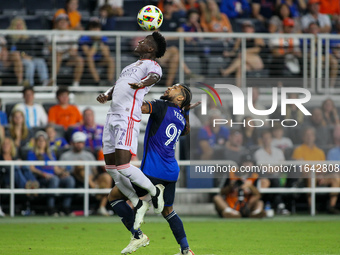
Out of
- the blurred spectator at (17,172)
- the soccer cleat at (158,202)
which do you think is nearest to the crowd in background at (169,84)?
the blurred spectator at (17,172)

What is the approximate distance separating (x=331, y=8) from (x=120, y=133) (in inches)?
539

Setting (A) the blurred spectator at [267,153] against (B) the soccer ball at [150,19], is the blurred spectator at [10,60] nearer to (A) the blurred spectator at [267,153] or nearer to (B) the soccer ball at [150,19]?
(A) the blurred spectator at [267,153]

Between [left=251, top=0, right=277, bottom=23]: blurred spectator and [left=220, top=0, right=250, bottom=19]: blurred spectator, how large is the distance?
0.74 ft

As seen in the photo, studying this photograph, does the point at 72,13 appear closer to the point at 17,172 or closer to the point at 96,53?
the point at 96,53

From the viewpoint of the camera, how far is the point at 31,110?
15.9 metres

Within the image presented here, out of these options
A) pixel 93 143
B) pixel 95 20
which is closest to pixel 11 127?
pixel 93 143

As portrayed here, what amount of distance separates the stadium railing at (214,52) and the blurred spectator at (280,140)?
1.67 metres

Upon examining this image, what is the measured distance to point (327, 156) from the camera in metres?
15.6

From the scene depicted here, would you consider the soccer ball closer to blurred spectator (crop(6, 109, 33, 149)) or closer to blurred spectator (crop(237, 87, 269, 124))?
blurred spectator (crop(6, 109, 33, 149))

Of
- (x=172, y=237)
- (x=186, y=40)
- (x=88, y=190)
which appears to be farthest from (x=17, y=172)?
(x=186, y=40)

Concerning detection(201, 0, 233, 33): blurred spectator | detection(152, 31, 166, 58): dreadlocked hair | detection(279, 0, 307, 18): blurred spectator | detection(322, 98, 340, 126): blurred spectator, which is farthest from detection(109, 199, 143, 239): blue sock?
detection(279, 0, 307, 18): blurred spectator

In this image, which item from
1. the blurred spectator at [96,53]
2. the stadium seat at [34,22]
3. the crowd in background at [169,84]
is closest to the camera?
the crowd in background at [169,84]

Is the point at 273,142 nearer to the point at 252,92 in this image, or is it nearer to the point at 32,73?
the point at 252,92

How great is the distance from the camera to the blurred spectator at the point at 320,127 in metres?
16.0
